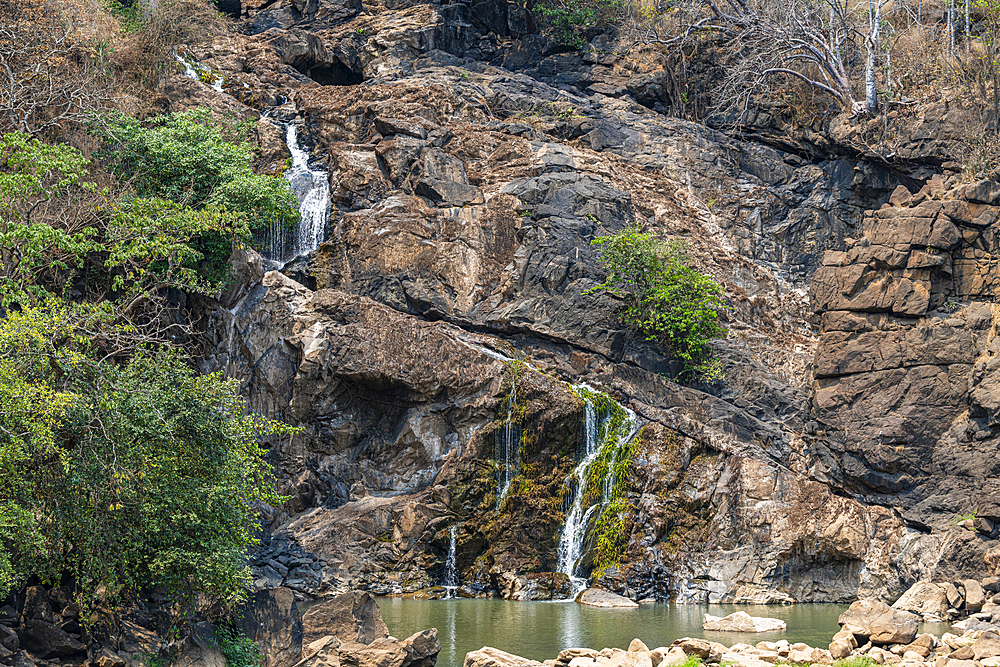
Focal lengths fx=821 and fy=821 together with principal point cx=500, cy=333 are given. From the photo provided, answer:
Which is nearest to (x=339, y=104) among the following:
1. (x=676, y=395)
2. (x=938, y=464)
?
(x=676, y=395)

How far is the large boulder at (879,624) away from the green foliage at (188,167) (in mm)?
18529

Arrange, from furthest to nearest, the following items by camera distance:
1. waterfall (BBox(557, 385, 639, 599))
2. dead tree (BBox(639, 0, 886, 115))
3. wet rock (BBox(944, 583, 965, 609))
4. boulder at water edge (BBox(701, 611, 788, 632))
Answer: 1. dead tree (BBox(639, 0, 886, 115))
2. waterfall (BBox(557, 385, 639, 599))
3. wet rock (BBox(944, 583, 965, 609))
4. boulder at water edge (BBox(701, 611, 788, 632))

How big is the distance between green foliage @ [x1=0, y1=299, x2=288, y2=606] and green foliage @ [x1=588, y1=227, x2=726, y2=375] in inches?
601

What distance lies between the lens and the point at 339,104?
32.5 metres

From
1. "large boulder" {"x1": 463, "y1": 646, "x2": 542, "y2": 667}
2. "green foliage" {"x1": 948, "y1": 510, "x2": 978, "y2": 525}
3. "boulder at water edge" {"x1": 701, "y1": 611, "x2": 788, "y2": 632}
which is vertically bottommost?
"boulder at water edge" {"x1": 701, "y1": 611, "x2": 788, "y2": 632}

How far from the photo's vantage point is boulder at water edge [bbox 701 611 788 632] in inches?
617

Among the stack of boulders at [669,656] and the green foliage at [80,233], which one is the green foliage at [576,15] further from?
the stack of boulders at [669,656]

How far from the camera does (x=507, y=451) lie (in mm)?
21703

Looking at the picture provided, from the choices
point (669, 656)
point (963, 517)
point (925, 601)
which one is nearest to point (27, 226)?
→ point (669, 656)

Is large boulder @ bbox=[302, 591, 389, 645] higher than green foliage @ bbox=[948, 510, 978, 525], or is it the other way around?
green foliage @ bbox=[948, 510, 978, 525]

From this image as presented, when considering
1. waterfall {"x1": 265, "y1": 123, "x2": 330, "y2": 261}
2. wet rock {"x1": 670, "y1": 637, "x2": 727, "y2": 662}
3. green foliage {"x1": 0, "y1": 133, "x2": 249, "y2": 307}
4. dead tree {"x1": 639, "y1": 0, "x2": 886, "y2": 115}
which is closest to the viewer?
wet rock {"x1": 670, "y1": 637, "x2": 727, "y2": 662}

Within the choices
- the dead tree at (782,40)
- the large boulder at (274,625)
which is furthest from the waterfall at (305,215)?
the dead tree at (782,40)

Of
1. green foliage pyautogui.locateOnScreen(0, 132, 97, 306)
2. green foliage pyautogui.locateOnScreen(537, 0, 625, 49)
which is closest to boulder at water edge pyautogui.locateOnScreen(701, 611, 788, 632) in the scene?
green foliage pyautogui.locateOnScreen(0, 132, 97, 306)

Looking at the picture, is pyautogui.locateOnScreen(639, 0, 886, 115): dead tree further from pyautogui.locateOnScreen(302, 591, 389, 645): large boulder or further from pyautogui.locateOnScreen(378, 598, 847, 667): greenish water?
pyautogui.locateOnScreen(302, 591, 389, 645): large boulder
